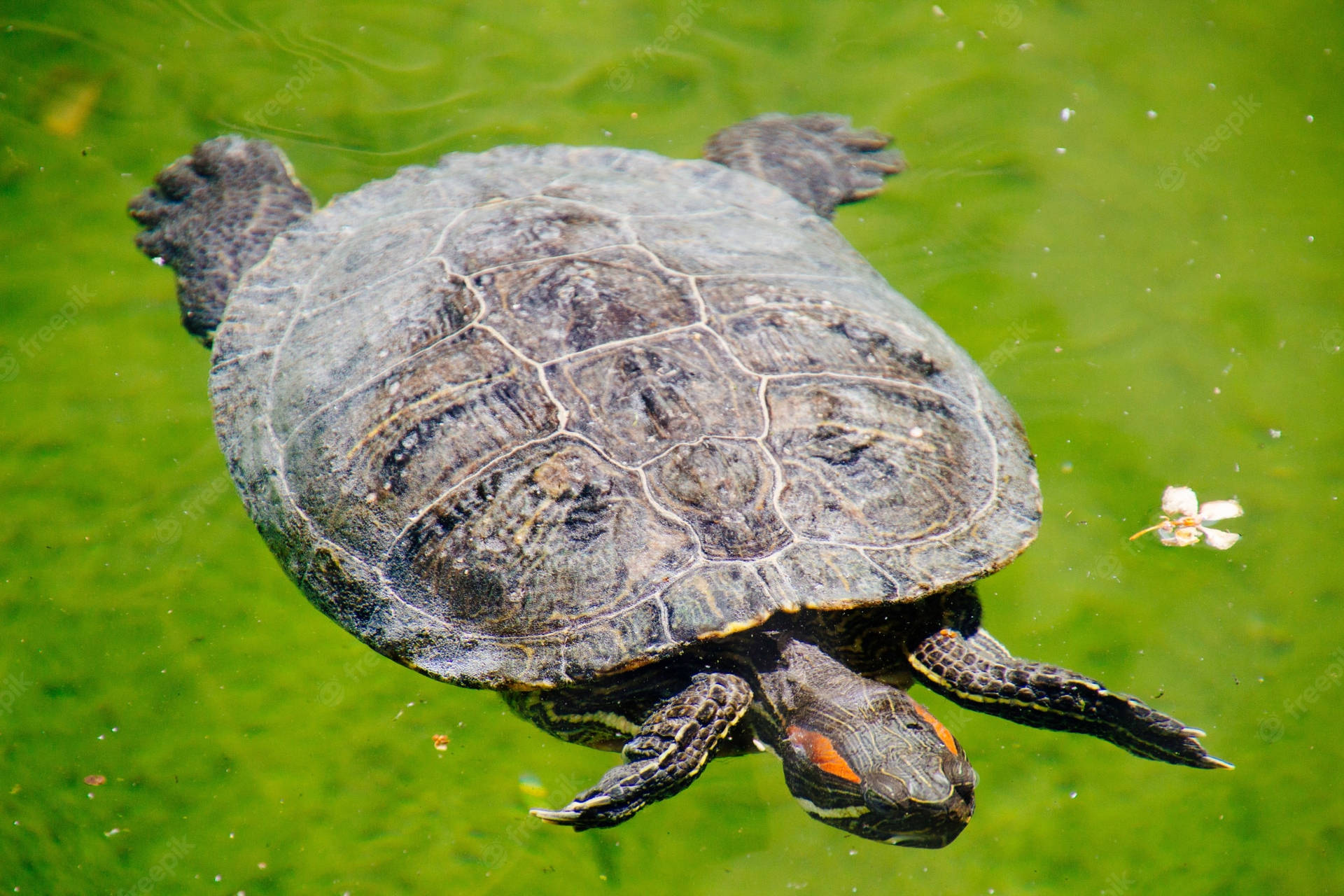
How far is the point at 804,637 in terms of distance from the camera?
3170 mm

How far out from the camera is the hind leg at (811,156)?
5.16 metres

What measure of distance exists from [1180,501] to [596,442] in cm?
319

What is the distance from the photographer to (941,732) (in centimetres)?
294

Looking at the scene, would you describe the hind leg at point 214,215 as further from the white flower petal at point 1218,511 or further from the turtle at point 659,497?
the white flower petal at point 1218,511

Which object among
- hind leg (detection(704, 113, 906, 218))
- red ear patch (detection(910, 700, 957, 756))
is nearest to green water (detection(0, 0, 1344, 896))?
hind leg (detection(704, 113, 906, 218))

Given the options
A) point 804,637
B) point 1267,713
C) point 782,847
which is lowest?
point 782,847

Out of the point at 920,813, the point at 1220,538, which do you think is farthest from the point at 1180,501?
the point at 920,813

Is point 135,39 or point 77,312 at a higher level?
point 135,39

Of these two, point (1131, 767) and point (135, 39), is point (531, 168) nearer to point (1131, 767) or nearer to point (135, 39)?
point (135, 39)

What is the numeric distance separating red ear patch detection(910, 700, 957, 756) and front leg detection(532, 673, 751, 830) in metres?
→ 0.60

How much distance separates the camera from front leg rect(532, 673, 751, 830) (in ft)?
9.35

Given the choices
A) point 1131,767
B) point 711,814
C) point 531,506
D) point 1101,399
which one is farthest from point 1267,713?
point 531,506

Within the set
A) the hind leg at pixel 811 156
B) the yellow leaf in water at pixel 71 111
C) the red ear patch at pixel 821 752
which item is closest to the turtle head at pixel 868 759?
the red ear patch at pixel 821 752

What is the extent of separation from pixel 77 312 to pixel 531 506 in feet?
11.9
